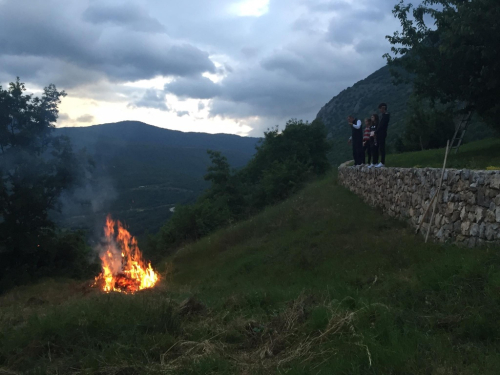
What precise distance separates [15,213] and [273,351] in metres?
22.9

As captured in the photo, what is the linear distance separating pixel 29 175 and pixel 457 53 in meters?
23.1

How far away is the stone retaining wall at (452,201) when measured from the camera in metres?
7.06

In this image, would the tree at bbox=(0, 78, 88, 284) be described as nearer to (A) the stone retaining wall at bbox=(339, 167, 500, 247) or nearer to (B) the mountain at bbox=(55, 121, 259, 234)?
(B) the mountain at bbox=(55, 121, 259, 234)

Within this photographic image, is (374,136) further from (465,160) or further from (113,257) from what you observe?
(113,257)

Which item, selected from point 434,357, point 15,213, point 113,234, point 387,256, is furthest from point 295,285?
point 15,213

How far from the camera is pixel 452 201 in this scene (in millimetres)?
8383

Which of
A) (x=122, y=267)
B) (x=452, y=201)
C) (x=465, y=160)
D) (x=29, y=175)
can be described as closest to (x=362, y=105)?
(x=29, y=175)

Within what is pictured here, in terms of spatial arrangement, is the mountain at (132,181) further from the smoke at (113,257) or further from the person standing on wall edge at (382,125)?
the person standing on wall edge at (382,125)

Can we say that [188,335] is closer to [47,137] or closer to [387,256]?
[387,256]

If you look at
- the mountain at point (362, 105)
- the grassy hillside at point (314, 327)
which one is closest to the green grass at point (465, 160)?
the grassy hillside at point (314, 327)

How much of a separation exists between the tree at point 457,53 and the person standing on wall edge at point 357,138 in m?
2.53

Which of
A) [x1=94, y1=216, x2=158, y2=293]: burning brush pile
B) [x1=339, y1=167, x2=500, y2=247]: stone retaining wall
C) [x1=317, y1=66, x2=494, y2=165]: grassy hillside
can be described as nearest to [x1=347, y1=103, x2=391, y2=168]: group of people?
[x1=339, y1=167, x2=500, y2=247]: stone retaining wall

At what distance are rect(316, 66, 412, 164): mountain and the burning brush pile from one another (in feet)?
105

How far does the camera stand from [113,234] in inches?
838
